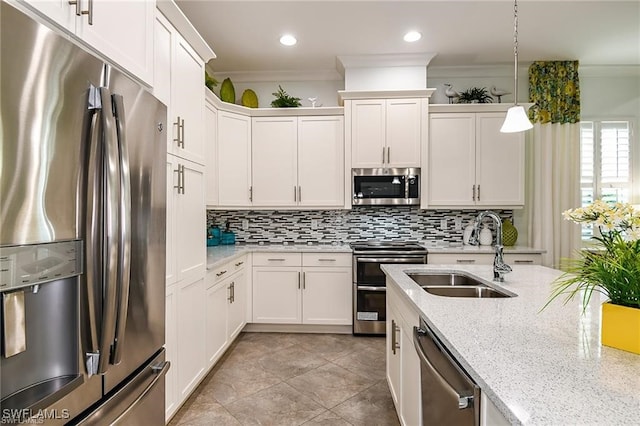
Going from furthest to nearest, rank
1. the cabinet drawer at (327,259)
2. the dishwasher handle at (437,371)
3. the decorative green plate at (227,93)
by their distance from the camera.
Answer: the decorative green plate at (227,93) < the cabinet drawer at (327,259) < the dishwasher handle at (437,371)

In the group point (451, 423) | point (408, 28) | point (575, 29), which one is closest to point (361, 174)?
point (408, 28)

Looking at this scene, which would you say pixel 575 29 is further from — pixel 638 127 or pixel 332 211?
pixel 332 211

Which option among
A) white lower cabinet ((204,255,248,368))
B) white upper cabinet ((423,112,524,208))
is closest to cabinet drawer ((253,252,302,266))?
white lower cabinet ((204,255,248,368))

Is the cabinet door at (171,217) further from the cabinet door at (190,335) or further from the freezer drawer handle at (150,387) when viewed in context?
the freezer drawer handle at (150,387)

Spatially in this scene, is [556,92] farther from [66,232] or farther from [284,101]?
[66,232]

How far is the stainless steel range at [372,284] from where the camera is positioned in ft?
10.8

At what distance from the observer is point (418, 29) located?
3.02 m

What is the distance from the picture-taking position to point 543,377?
761mm

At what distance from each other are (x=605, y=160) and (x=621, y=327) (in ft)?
13.3

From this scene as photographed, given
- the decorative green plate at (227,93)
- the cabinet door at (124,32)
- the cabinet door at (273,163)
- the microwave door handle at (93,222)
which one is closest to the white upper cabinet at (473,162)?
the cabinet door at (273,163)

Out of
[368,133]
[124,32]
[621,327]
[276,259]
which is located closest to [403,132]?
[368,133]

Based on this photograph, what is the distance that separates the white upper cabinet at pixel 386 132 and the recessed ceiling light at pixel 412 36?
56 cm

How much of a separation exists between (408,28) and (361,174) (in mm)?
1417

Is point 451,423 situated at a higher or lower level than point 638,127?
lower
